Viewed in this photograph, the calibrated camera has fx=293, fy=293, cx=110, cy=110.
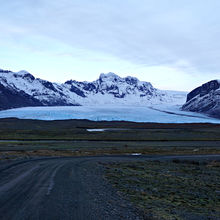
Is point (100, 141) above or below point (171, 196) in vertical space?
below

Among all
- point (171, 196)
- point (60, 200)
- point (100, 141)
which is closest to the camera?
point (60, 200)

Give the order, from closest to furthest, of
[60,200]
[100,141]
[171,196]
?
[60,200]
[171,196]
[100,141]

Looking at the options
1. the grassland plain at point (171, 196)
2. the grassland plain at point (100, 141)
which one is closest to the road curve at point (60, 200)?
the grassland plain at point (171, 196)

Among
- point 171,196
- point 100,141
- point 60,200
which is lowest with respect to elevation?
point 100,141

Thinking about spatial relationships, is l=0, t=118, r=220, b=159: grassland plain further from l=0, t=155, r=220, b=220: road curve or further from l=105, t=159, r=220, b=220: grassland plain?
l=105, t=159, r=220, b=220: grassland plain

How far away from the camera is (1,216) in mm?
10789

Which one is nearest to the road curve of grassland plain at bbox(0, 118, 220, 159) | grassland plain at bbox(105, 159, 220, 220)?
grassland plain at bbox(105, 159, 220, 220)

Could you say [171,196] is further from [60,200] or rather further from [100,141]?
[100,141]

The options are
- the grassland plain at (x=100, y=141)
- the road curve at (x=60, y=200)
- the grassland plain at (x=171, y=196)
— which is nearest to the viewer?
the road curve at (x=60, y=200)

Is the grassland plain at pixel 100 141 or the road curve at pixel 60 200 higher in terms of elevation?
the road curve at pixel 60 200

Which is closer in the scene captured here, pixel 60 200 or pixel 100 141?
pixel 60 200

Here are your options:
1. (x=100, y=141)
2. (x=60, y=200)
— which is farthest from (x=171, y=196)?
(x=100, y=141)

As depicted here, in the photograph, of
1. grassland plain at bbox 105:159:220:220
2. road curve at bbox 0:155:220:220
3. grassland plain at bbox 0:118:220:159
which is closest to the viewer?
road curve at bbox 0:155:220:220

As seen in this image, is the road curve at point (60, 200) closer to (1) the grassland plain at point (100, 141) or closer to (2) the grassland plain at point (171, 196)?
(2) the grassland plain at point (171, 196)
